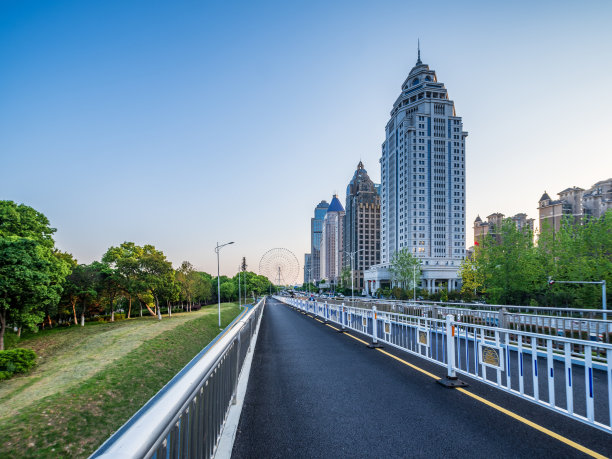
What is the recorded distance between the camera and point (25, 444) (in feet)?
41.0

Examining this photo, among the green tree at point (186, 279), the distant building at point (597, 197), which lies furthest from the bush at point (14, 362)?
the distant building at point (597, 197)

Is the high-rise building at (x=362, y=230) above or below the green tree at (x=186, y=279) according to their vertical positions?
above

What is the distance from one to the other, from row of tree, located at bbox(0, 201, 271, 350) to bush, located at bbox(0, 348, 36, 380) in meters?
5.16

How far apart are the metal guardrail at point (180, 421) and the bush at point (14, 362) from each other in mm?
25813

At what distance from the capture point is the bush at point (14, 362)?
71.7 feet

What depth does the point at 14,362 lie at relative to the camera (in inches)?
893

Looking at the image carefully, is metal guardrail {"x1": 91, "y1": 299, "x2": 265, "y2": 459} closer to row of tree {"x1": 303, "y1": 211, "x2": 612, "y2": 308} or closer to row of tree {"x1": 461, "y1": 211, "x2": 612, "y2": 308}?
row of tree {"x1": 303, "y1": 211, "x2": 612, "y2": 308}

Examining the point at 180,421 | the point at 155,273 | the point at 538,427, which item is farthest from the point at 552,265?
the point at 155,273

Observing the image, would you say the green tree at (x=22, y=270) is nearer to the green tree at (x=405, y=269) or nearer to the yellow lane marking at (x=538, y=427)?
the yellow lane marking at (x=538, y=427)

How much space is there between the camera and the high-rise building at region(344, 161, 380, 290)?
171 m

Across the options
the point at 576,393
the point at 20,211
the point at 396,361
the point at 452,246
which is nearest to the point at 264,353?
the point at 396,361

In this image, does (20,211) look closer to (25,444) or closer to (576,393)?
(25,444)

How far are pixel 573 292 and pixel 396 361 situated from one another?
80.2 feet

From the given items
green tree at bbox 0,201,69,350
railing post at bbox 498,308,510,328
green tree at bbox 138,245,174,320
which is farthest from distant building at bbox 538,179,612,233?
green tree at bbox 0,201,69,350
